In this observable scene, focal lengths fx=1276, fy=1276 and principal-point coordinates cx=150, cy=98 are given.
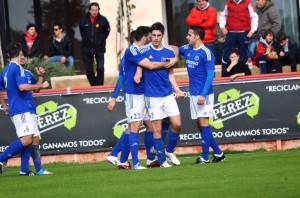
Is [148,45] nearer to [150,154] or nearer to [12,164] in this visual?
[150,154]

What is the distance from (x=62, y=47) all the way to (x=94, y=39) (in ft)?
7.57

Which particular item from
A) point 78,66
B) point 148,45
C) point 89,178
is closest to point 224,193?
point 89,178

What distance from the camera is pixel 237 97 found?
25.0m

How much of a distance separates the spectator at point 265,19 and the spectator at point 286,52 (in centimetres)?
37

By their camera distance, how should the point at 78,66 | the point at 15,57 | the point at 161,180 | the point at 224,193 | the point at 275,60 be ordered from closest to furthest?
the point at 224,193 < the point at 161,180 < the point at 15,57 < the point at 275,60 < the point at 78,66

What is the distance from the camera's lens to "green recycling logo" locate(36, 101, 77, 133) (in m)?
25.2

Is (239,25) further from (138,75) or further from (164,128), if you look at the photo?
(138,75)

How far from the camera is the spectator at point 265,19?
2773 centimetres

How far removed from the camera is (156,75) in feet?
66.5

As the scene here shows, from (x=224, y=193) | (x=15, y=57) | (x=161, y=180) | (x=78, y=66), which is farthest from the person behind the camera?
(x=78, y=66)

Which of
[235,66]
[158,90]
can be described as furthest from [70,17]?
[158,90]

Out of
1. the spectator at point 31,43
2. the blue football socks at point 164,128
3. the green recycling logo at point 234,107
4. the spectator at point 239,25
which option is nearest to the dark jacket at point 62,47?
the spectator at point 31,43

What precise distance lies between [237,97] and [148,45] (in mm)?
5082

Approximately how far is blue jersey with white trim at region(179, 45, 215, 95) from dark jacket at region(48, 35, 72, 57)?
27.8 ft
